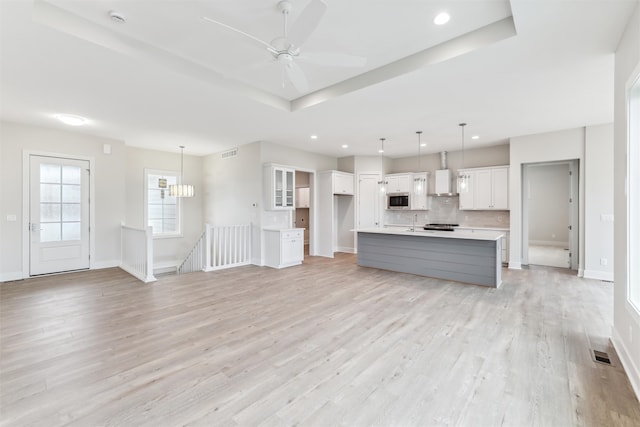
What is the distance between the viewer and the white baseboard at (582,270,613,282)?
5.27m

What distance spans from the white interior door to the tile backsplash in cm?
50

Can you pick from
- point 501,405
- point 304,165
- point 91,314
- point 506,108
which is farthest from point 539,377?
point 304,165

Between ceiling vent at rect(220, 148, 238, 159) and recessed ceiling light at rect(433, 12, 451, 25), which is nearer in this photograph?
recessed ceiling light at rect(433, 12, 451, 25)

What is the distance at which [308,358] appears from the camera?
8.36 feet

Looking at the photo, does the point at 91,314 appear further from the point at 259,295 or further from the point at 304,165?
the point at 304,165

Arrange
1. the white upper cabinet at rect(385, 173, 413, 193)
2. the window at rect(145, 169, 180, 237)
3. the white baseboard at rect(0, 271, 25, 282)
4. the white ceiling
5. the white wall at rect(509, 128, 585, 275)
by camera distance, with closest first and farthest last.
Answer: the white ceiling, the white baseboard at rect(0, 271, 25, 282), the white wall at rect(509, 128, 585, 275), the window at rect(145, 169, 180, 237), the white upper cabinet at rect(385, 173, 413, 193)

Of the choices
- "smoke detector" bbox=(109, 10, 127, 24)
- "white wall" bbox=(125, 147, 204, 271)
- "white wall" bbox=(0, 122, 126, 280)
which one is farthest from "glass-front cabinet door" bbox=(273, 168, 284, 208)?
"smoke detector" bbox=(109, 10, 127, 24)

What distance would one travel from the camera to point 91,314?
3.57 meters

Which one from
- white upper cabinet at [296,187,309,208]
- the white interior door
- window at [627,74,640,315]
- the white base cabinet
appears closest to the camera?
window at [627,74,640,315]

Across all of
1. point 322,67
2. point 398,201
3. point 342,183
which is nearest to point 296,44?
point 322,67

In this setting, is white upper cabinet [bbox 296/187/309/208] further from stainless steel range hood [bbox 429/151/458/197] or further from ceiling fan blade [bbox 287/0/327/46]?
ceiling fan blade [bbox 287/0/327/46]

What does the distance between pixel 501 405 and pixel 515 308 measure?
2349 mm

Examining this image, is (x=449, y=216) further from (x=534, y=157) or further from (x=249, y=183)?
(x=249, y=183)

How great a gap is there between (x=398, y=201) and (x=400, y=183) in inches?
21.0
